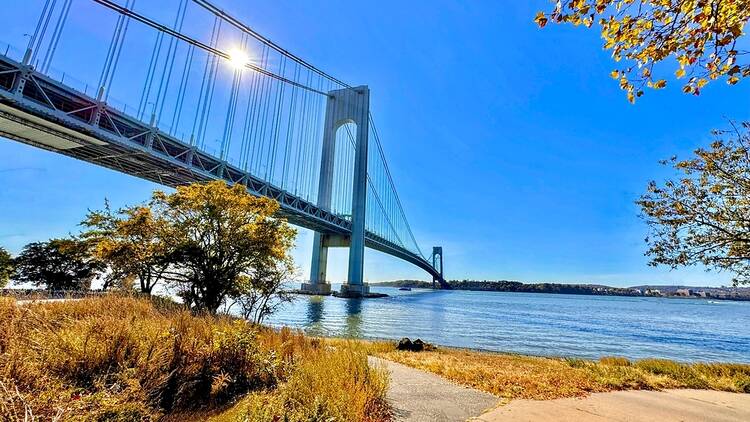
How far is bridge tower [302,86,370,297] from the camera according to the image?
177ft

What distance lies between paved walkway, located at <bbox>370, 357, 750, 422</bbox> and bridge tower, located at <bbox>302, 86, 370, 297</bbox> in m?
48.2

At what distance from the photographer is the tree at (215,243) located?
13414 millimetres

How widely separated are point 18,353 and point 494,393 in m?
5.69

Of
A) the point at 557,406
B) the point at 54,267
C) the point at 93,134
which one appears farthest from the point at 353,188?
the point at 557,406

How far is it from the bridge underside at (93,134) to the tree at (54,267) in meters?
6.85

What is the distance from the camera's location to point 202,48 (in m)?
31.7

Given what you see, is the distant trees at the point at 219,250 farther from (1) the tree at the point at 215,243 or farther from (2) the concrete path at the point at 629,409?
(2) the concrete path at the point at 629,409

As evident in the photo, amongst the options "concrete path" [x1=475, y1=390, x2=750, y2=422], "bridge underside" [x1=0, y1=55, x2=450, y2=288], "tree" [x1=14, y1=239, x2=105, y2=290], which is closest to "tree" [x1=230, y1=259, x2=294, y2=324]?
"concrete path" [x1=475, y1=390, x2=750, y2=422]

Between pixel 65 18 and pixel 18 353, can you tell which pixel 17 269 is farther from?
pixel 18 353

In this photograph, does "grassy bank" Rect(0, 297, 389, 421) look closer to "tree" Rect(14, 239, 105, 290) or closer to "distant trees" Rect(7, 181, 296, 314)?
"distant trees" Rect(7, 181, 296, 314)

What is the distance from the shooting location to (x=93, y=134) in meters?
21.6

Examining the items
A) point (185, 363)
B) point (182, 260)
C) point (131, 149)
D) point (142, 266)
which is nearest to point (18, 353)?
point (185, 363)

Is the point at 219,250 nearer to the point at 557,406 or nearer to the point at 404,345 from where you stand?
the point at 404,345

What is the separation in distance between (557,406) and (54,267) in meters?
27.8
